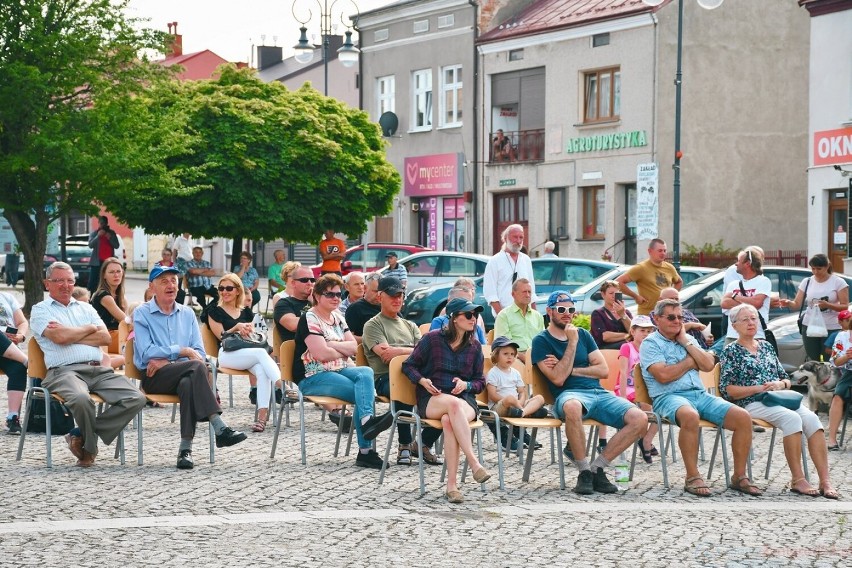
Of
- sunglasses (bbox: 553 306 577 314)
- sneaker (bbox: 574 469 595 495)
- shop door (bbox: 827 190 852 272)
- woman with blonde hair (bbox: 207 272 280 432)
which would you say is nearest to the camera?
sneaker (bbox: 574 469 595 495)

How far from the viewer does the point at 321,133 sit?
120 feet

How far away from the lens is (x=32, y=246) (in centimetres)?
3111

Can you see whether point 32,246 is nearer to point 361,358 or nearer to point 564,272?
point 564,272

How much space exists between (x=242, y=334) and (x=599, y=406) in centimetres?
465

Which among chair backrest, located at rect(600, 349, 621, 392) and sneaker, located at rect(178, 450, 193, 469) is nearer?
sneaker, located at rect(178, 450, 193, 469)

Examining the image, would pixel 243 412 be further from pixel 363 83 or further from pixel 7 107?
pixel 363 83

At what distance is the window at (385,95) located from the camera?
4978 centimetres

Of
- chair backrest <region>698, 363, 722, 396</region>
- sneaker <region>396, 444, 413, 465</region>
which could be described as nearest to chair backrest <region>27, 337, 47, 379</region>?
sneaker <region>396, 444, 413, 465</region>

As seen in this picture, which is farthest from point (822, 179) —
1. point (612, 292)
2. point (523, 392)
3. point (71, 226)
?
point (71, 226)

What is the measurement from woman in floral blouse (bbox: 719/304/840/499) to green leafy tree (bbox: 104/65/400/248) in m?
22.4

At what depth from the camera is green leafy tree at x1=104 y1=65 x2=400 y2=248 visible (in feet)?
112

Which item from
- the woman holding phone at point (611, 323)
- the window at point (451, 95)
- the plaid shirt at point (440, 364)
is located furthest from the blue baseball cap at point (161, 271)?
the window at point (451, 95)

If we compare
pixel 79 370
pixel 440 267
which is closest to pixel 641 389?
pixel 79 370

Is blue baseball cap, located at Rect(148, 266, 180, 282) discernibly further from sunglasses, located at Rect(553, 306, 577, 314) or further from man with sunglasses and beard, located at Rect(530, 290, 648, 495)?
sunglasses, located at Rect(553, 306, 577, 314)
